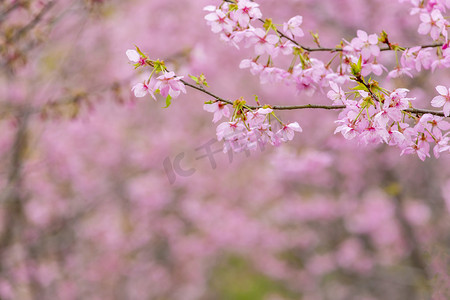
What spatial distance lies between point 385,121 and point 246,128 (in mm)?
534

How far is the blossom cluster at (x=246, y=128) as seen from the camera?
181 cm

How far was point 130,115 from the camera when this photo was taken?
9.59 metres

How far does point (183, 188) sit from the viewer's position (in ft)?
28.7

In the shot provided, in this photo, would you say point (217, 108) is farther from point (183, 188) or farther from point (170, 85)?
point (183, 188)

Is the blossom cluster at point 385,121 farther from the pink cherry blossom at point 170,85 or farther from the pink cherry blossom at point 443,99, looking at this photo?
the pink cherry blossom at point 170,85

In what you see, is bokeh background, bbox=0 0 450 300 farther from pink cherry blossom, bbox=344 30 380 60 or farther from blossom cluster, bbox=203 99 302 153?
blossom cluster, bbox=203 99 302 153

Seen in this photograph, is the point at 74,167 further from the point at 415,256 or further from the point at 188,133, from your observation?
the point at 415,256

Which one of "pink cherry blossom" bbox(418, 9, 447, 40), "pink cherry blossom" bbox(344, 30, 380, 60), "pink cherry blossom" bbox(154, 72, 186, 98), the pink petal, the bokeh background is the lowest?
the bokeh background

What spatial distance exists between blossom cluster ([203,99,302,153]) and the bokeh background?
273 centimetres

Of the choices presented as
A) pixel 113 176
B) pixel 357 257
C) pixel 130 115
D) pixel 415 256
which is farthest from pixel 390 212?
pixel 130 115

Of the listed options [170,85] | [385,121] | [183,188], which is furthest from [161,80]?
[183,188]

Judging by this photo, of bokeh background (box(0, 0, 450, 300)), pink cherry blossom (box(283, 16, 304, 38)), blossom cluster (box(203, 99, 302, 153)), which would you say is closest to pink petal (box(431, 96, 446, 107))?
blossom cluster (box(203, 99, 302, 153))

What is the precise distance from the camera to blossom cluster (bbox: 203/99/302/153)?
1807mm

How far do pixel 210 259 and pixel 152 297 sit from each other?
5.75 ft
